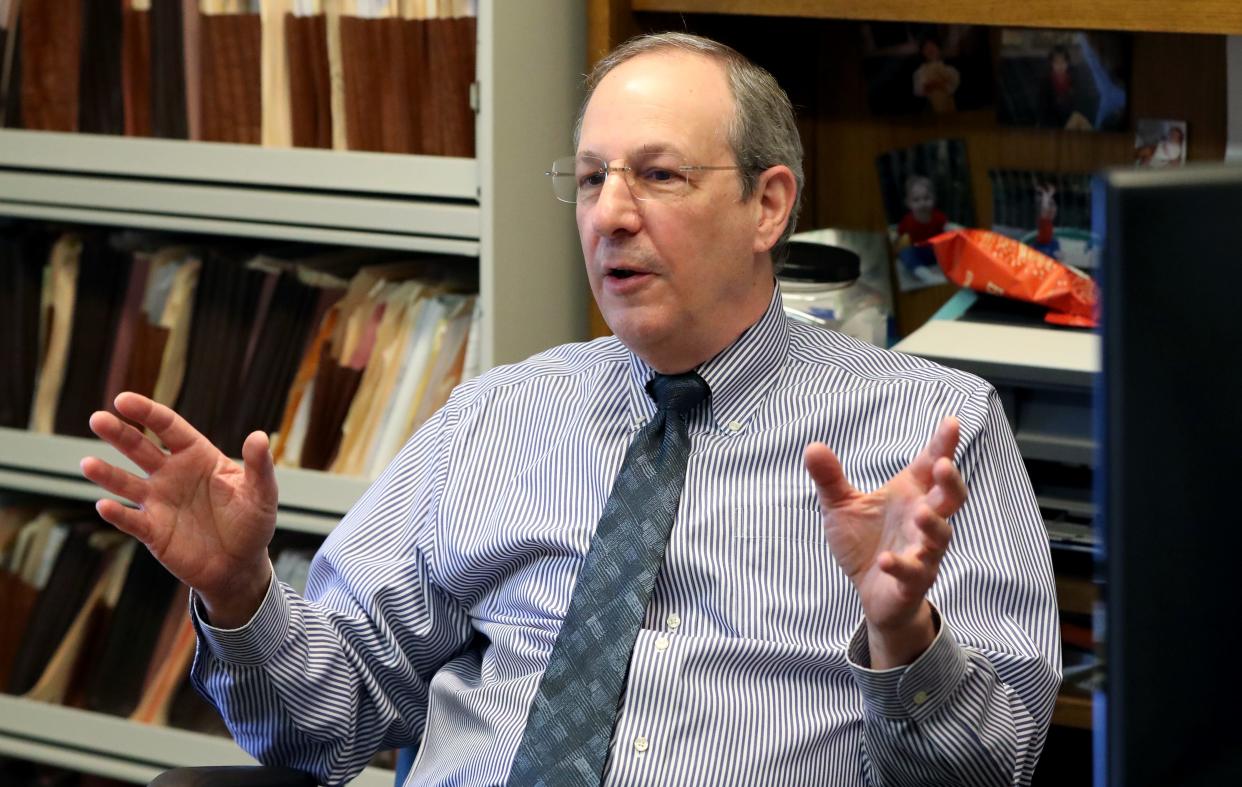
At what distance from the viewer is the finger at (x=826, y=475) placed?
42.9 inches

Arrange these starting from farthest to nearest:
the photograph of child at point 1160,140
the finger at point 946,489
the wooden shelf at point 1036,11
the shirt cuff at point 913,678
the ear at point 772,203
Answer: the photograph of child at point 1160,140
the wooden shelf at point 1036,11
the ear at point 772,203
the shirt cuff at point 913,678
the finger at point 946,489

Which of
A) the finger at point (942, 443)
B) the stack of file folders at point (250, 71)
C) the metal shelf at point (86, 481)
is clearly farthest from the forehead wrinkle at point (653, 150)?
the metal shelf at point (86, 481)

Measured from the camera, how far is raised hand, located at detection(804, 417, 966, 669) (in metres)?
1.05

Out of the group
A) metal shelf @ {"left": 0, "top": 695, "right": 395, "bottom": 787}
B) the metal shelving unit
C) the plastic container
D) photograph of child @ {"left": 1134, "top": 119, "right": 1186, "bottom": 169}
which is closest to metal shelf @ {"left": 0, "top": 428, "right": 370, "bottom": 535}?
the metal shelving unit

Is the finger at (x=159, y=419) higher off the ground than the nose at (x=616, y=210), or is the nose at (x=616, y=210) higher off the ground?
the nose at (x=616, y=210)

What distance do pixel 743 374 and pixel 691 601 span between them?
241 mm

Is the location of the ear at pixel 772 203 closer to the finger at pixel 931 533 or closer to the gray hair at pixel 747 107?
the gray hair at pixel 747 107

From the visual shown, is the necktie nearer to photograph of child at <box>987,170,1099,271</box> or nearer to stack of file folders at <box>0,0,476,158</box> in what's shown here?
stack of file folders at <box>0,0,476,158</box>

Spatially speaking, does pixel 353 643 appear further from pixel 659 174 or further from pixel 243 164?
pixel 243 164

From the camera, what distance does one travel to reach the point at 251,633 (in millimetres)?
1355

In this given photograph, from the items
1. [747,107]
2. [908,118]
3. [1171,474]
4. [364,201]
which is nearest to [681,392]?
[747,107]

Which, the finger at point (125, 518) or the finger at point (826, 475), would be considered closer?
the finger at point (826, 475)

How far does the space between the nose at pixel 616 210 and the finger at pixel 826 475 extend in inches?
16.6

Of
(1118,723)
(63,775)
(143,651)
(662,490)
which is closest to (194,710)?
(143,651)
